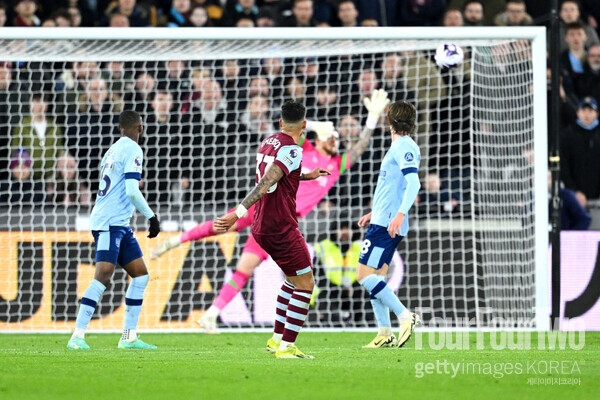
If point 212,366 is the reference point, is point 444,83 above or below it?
above

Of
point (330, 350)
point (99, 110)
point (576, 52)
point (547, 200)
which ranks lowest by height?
point (330, 350)

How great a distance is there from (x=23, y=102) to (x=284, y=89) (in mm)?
3120

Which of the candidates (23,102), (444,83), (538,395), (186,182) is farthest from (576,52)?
(538,395)

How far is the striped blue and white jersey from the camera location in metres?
8.86

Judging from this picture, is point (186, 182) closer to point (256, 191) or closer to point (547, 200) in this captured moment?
point (547, 200)

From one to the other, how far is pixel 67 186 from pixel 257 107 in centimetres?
242

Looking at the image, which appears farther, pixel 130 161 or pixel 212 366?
pixel 130 161

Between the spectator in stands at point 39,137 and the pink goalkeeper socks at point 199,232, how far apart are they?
227 cm

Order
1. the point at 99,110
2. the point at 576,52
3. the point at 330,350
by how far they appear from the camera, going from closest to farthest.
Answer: the point at 330,350, the point at 99,110, the point at 576,52

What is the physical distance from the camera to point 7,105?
40.9ft

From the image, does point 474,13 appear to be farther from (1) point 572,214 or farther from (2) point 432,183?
(1) point 572,214

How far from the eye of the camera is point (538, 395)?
225 inches

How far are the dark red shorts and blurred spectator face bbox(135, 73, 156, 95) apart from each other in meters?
5.31

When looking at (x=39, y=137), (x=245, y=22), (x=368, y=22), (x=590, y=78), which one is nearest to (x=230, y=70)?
(x=245, y=22)
